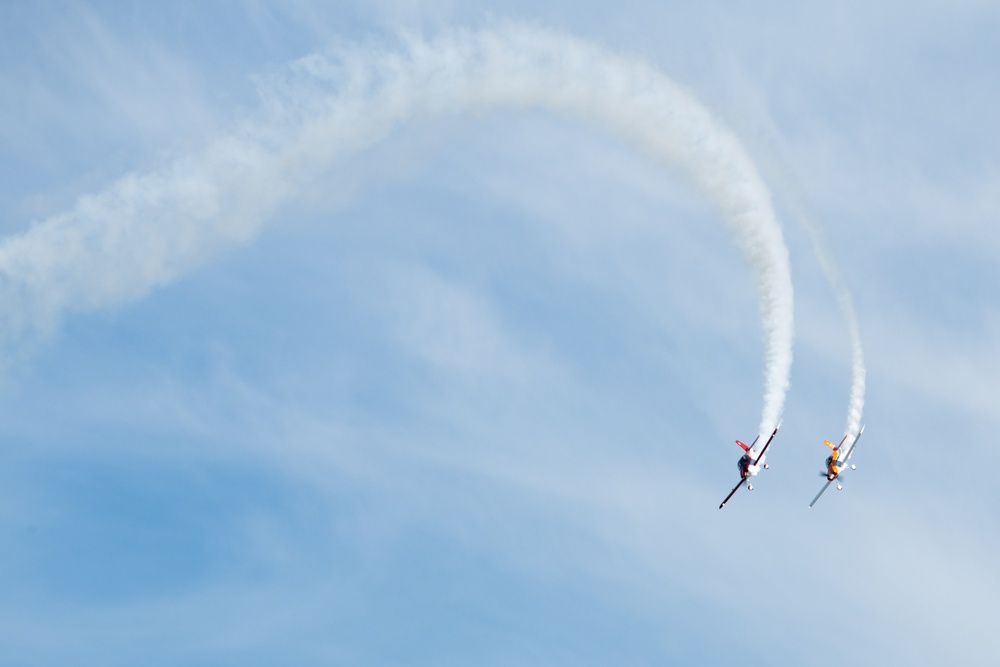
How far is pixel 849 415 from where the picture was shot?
72625 millimetres

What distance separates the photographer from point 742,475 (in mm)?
72562

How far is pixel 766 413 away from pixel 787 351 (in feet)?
11.4

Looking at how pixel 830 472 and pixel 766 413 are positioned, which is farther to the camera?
pixel 830 472

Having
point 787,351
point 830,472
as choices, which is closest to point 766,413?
point 787,351

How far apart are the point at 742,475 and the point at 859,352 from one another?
8.54m

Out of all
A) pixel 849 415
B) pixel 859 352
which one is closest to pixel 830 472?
pixel 849 415

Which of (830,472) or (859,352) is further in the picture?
(830,472)

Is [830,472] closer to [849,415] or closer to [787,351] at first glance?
[849,415]

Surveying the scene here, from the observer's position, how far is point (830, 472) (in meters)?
75.6

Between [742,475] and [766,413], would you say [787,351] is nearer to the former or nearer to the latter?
[766,413]

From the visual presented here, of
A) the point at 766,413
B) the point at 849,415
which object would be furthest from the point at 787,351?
the point at 849,415

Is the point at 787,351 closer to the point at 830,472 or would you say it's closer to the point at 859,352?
the point at 859,352

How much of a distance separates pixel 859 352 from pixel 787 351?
580 cm

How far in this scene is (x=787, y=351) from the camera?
2557 inches
